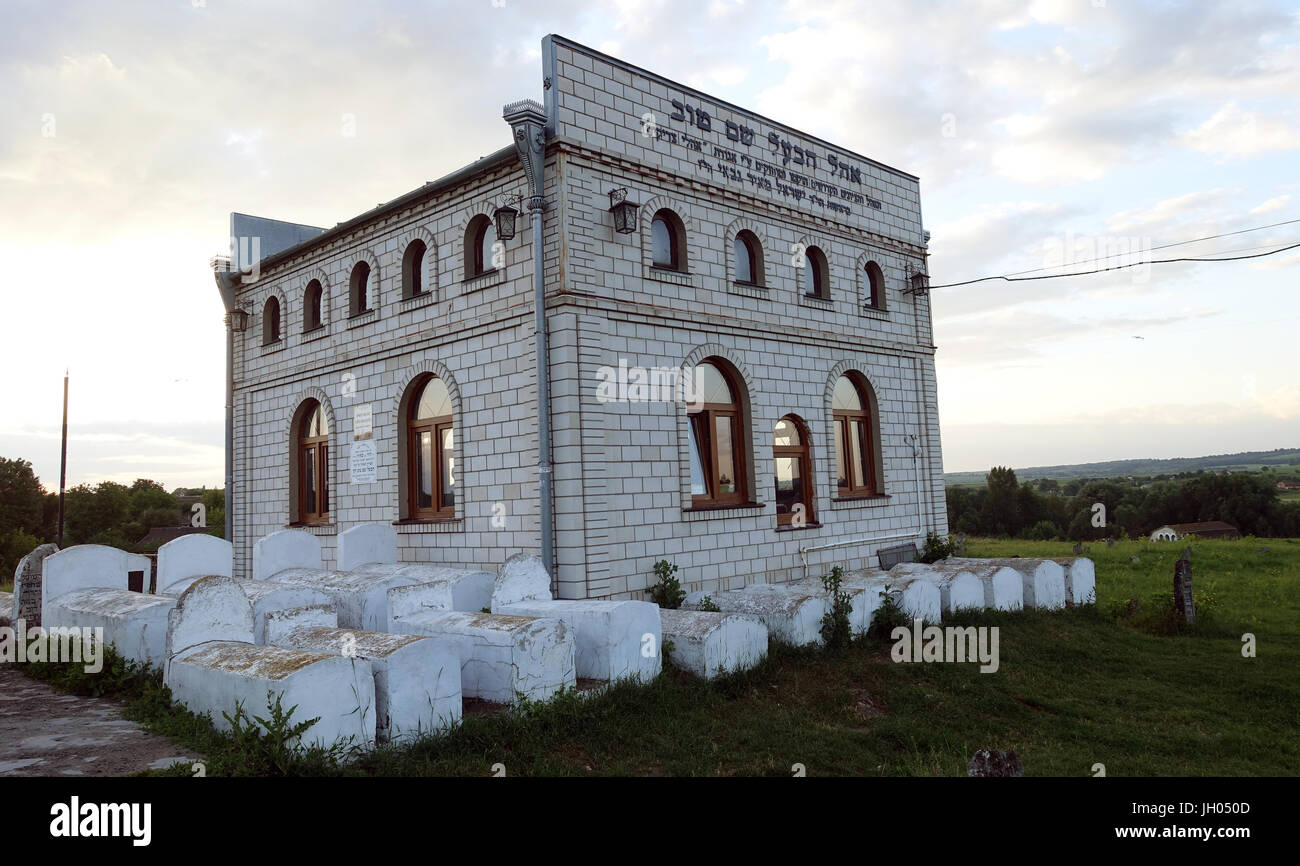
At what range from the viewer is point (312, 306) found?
49.4 feet

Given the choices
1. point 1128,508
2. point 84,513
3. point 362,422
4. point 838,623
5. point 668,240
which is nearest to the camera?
point 838,623

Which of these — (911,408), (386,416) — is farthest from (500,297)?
(911,408)

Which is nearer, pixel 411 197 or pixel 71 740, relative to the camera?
pixel 71 740

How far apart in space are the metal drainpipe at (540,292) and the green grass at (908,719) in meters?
2.85

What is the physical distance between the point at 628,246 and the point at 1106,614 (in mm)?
9337

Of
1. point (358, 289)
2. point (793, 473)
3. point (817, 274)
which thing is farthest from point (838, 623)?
point (358, 289)

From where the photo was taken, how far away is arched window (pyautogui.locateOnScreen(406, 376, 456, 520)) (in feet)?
40.3

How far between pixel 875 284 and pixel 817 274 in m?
1.92

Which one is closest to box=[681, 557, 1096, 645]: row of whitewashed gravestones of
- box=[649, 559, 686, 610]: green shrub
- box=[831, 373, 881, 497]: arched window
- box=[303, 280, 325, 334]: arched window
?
box=[649, 559, 686, 610]: green shrub

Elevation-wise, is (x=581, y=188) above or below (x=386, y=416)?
above

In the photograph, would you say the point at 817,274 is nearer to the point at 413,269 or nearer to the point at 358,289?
the point at 413,269

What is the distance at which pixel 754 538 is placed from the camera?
1228 cm

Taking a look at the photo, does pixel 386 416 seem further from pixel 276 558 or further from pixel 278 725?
pixel 278 725

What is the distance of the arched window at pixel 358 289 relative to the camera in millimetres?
13852
